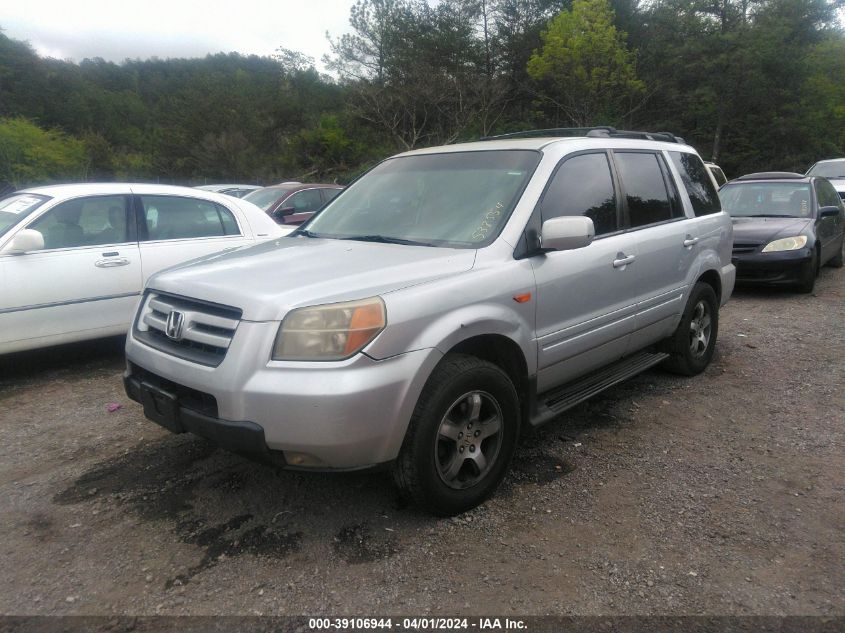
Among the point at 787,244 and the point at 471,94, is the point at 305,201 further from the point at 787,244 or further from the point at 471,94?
the point at 471,94

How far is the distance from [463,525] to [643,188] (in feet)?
8.73

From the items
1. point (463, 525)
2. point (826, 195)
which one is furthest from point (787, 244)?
point (463, 525)

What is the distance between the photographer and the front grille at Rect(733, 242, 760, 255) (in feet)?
26.4

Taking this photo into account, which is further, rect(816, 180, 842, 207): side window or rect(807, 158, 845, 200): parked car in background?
rect(807, 158, 845, 200): parked car in background

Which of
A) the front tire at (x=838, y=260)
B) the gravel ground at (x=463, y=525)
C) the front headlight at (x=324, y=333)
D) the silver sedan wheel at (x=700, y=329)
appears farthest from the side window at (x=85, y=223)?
the front tire at (x=838, y=260)

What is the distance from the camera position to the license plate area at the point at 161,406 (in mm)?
2760

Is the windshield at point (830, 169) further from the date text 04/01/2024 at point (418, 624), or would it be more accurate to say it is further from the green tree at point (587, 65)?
the green tree at point (587, 65)

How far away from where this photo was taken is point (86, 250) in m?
5.10

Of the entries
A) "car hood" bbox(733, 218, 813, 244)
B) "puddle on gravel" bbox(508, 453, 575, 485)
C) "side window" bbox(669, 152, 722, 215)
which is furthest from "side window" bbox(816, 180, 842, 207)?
"puddle on gravel" bbox(508, 453, 575, 485)

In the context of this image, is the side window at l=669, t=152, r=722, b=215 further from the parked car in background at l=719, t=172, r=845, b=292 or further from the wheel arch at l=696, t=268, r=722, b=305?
the parked car in background at l=719, t=172, r=845, b=292

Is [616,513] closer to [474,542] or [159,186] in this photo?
[474,542]

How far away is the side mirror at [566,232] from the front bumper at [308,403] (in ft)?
3.06

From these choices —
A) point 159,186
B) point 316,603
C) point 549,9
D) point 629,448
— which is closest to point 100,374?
point 159,186

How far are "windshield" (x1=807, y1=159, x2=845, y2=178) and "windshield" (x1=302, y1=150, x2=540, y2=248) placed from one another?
1550cm
